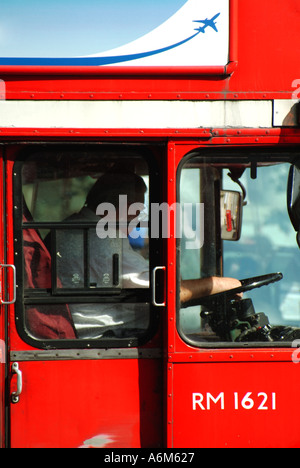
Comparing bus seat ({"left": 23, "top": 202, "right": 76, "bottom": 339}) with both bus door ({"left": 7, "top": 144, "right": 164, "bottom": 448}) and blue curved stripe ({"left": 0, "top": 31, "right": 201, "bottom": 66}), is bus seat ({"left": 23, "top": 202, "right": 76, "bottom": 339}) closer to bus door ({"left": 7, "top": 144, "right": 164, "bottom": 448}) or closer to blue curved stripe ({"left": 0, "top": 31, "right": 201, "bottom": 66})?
bus door ({"left": 7, "top": 144, "right": 164, "bottom": 448})

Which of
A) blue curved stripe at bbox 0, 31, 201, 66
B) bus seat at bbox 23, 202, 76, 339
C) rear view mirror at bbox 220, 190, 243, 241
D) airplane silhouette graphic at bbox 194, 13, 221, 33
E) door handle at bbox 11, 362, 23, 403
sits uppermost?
airplane silhouette graphic at bbox 194, 13, 221, 33

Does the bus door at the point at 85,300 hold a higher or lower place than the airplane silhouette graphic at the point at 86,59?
lower

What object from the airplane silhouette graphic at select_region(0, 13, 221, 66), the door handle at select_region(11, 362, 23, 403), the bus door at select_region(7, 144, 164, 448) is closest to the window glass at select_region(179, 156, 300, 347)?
the bus door at select_region(7, 144, 164, 448)

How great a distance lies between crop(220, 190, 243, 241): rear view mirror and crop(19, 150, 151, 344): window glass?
39cm

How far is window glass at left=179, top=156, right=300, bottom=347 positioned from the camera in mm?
2949

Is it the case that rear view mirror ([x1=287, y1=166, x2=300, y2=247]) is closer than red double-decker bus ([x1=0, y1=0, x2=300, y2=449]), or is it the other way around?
red double-decker bus ([x1=0, y1=0, x2=300, y2=449])

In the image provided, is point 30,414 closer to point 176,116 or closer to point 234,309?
point 234,309

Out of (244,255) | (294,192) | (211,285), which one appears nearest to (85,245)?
(211,285)

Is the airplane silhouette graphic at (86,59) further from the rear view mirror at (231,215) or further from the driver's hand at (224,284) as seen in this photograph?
the driver's hand at (224,284)

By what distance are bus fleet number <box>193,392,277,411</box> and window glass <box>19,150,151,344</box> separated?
16.7 inches

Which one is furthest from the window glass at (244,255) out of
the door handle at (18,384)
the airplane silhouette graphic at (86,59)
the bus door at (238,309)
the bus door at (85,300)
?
the door handle at (18,384)

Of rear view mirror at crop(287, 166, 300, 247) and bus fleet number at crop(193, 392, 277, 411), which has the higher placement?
rear view mirror at crop(287, 166, 300, 247)

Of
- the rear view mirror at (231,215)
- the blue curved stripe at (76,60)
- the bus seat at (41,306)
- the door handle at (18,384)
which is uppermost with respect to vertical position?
the blue curved stripe at (76,60)

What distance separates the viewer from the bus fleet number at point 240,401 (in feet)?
9.42
